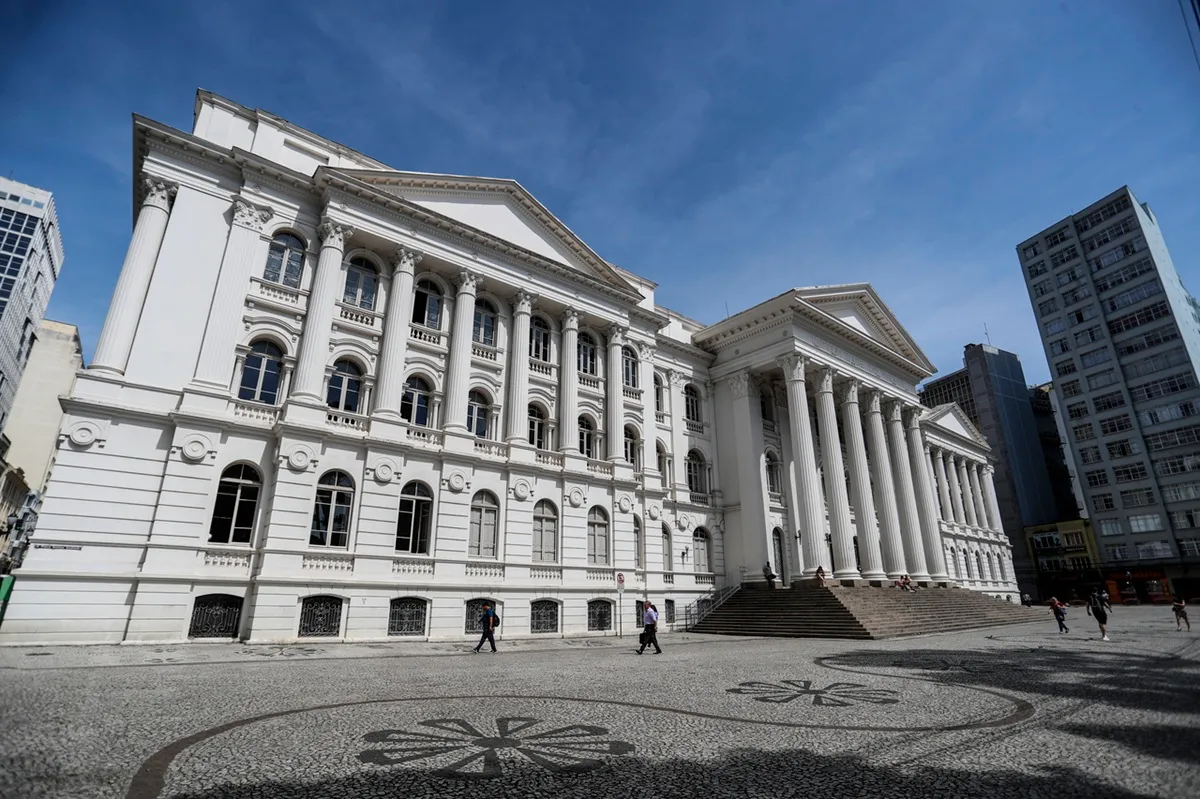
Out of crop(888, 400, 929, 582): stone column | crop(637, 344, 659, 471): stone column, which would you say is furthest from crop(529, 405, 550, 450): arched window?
crop(888, 400, 929, 582): stone column

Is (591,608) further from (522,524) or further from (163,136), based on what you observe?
(163,136)

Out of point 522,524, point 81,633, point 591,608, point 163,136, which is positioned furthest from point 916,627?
point 163,136

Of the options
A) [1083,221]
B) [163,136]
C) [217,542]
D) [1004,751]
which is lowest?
[1004,751]

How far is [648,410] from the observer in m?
30.9

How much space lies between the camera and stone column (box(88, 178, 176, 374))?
59.0 ft

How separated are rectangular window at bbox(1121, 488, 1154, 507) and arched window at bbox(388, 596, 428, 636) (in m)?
67.1

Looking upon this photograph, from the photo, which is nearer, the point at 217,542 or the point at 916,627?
the point at 217,542

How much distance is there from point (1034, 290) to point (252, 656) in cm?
7883

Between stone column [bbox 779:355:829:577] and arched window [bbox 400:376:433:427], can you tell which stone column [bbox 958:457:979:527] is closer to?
stone column [bbox 779:355:829:577]

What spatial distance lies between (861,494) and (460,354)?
78.8ft

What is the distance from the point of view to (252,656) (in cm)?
1432

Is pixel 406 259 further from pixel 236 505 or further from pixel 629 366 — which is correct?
pixel 629 366

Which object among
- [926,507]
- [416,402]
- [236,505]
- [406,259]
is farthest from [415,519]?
[926,507]

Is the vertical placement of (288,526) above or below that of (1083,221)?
below
